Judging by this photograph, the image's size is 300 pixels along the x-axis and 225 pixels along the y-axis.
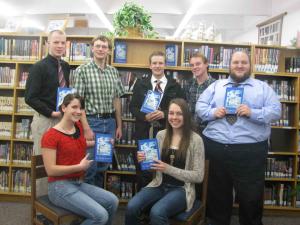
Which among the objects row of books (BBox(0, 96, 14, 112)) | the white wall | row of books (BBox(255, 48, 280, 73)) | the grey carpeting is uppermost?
the white wall

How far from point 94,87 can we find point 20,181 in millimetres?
1937

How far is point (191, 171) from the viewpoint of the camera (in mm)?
2549

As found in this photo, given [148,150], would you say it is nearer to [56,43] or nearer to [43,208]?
[43,208]

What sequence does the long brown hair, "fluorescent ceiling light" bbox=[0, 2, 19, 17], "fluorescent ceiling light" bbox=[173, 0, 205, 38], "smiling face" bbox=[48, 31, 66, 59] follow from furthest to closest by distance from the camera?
1. "fluorescent ceiling light" bbox=[0, 2, 19, 17]
2. "fluorescent ceiling light" bbox=[173, 0, 205, 38]
3. "smiling face" bbox=[48, 31, 66, 59]
4. the long brown hair

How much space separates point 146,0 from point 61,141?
709 cm

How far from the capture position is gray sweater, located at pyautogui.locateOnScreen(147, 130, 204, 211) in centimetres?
252

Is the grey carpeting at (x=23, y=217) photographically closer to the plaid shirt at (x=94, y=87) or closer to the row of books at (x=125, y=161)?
the row of books at (x=125, y=161)

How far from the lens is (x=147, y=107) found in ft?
10.1

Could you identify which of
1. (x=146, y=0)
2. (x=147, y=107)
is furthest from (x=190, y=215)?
(x=146, y=0)

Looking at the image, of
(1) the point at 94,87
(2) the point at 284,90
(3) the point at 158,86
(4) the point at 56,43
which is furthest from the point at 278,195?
(4) the point at 56,43

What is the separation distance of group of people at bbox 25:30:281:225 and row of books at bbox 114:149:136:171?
2.37 ft

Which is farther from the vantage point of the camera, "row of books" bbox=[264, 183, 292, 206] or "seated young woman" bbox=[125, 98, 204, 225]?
"row of books" bbox=[264, 183, 292, 206]

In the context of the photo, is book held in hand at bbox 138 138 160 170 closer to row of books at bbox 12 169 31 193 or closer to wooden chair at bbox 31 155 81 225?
wooden chair at bbox 31 155 81 225

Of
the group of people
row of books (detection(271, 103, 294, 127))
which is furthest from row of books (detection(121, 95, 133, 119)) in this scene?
row of books (detection(271, 103, 294, 127))
